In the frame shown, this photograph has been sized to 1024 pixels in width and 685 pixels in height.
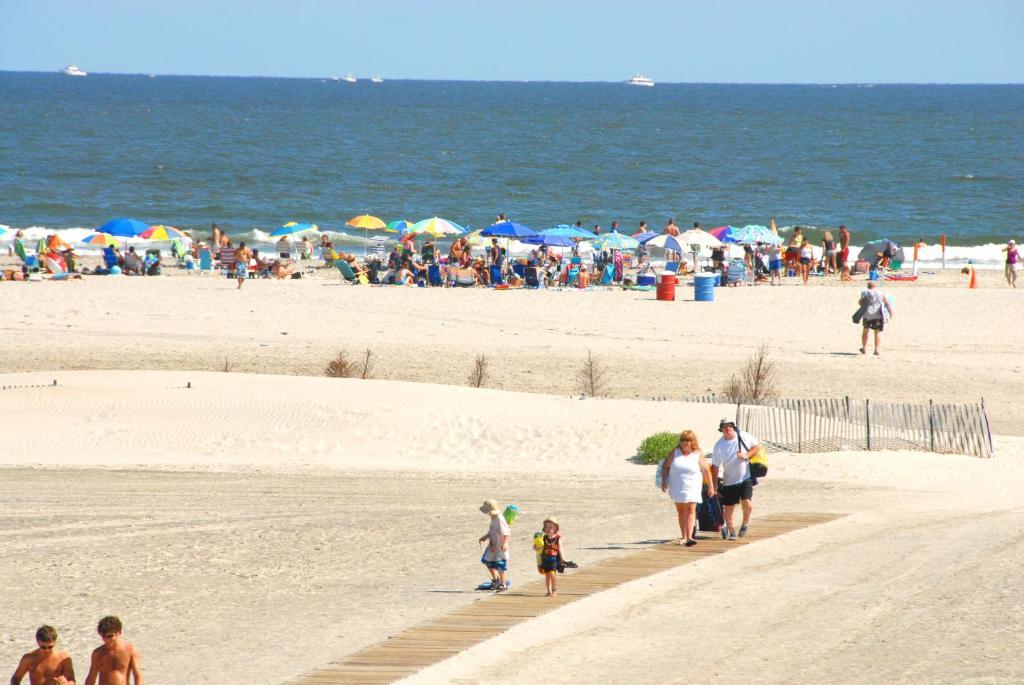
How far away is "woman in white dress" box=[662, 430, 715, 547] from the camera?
12.1m

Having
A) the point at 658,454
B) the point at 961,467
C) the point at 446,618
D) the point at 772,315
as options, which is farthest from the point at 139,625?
the point at 772,315

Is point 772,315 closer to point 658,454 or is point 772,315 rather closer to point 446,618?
point 658,454

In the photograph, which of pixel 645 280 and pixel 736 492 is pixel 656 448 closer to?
pixel 736 492

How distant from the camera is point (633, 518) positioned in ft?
46.8

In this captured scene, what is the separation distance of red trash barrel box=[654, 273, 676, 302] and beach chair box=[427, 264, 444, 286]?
5.46m

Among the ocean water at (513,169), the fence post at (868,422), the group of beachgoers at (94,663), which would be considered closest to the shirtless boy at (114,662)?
the group of beachgoers at (94,663)

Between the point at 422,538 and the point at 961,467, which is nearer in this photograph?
the point at 422,538

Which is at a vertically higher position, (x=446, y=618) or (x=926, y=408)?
(x=926, y=408)

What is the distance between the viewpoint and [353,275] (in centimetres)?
3322

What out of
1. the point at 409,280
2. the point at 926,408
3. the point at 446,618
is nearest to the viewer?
the point at 446,618

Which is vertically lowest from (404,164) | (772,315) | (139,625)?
(139,625)

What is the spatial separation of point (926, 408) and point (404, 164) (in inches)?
2519

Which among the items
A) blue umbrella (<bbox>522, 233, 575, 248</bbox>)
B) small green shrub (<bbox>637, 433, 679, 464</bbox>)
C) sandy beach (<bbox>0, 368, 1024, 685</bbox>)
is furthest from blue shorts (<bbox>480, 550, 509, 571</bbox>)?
blue umbrella (<bbox>522, 233, 575, 248</bbox>)

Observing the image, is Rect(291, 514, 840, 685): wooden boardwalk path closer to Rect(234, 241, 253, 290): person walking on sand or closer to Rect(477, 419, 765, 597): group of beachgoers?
Rect(477, 419, 765, 597): group of beachgoers
